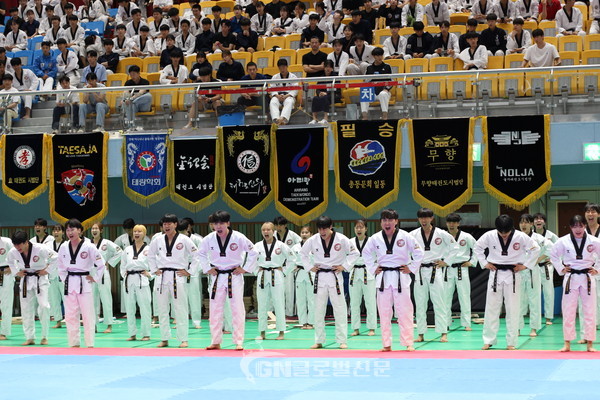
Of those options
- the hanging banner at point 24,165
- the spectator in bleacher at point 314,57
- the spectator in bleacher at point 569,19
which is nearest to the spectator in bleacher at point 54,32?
the hanging banner at point 24,165

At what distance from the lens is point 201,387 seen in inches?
377

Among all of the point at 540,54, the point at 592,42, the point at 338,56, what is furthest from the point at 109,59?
the point at 592,42

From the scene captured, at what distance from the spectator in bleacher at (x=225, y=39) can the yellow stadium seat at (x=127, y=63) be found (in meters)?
1.78

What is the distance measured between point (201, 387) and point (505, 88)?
8.33m

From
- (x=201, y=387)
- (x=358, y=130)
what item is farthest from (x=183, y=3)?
(x=201, y=387)

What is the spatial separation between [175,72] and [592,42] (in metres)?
8.36

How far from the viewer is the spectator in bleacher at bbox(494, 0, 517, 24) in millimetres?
19609

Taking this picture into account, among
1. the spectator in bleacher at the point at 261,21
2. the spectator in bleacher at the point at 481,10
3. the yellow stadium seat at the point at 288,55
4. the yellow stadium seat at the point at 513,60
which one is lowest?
the yellow stadium seat at the point at 513,60

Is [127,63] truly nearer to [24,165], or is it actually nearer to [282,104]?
[24,165]

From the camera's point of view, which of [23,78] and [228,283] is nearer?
[228,283]

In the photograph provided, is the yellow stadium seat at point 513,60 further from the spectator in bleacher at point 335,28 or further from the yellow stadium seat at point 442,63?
the spectator in bleacher at point 335,28

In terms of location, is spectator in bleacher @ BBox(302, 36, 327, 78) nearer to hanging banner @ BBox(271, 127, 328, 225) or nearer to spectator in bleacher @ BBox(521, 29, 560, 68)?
hanging banner @ BBox(271, 127, 328, 225)

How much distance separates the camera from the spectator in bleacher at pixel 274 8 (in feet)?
72.9

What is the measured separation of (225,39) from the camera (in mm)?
20672
